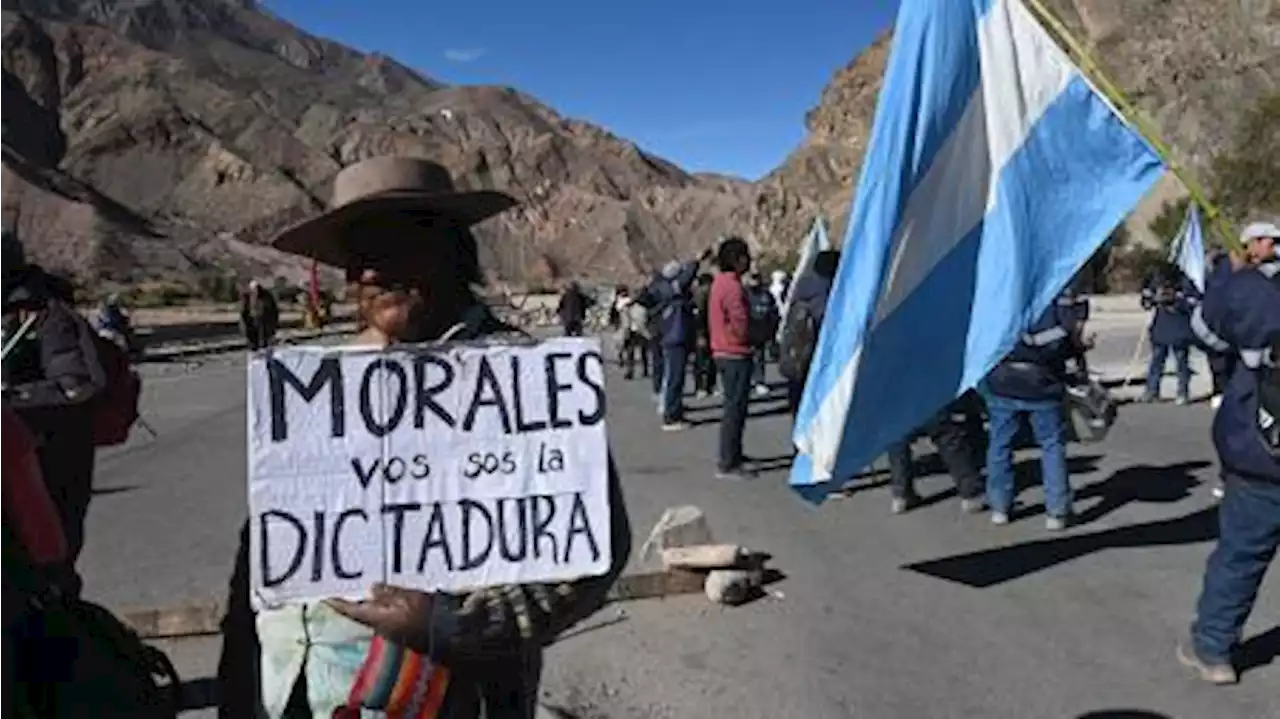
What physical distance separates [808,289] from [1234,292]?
5693mm

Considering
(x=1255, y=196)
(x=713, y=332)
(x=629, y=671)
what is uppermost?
(x=1255, y=196)

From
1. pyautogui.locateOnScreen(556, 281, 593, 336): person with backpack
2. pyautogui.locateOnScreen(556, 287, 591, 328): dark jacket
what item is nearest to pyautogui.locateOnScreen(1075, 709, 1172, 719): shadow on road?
pyautogui.locateOnScreen(556, 281, 593, 336): person with backpack

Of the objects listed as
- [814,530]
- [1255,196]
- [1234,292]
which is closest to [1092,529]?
[814,530]

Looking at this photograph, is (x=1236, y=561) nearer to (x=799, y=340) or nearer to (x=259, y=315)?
(x=799, y=340)

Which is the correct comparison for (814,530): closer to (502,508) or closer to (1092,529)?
(1092,529)

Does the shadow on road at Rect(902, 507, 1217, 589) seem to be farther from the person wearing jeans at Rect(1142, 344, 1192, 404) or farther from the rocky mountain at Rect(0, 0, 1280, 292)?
the rocky mountain at Rect(0, 0, 1280, 292)

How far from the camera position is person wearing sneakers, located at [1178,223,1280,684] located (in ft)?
19.0

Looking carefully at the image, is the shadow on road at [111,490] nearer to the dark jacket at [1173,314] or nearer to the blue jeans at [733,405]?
the blue jeans at [733,405]

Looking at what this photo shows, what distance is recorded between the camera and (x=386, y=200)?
2.65 m

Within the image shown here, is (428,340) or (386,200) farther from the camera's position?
(428,340)

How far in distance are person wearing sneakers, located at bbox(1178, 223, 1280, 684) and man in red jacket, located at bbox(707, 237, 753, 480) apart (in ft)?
18.3

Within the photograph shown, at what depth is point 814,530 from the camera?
950 centimetres

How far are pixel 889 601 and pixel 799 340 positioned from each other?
4699 mm

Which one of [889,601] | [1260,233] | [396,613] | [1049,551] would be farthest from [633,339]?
[396,613]
